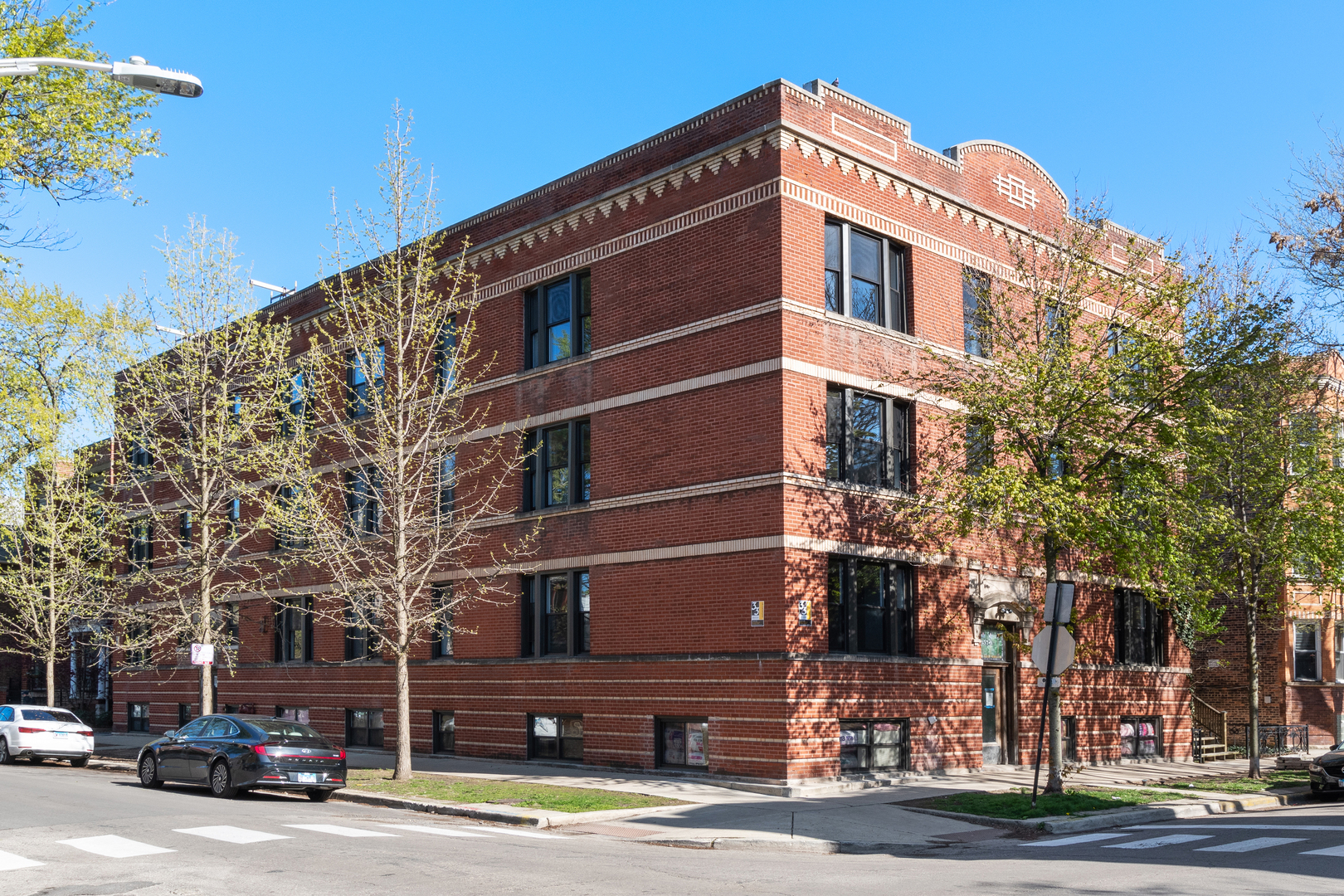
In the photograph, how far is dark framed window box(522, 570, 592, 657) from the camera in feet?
81.4

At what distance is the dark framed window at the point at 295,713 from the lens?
106 ft

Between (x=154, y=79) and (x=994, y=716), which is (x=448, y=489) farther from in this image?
(x=154, y=79)

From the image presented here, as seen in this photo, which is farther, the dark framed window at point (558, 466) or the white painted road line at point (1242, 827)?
the dark framed window at point (558, 466)

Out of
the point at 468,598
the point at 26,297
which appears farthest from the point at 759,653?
the point at 26,297

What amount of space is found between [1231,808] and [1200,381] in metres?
6.98

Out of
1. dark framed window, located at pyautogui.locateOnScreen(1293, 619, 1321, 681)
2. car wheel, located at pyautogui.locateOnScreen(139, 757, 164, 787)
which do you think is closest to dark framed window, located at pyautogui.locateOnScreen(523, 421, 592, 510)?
car wheel, located at pyautogui.locateOnScreen(139, 757, 164, 787)

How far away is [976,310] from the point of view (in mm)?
22469

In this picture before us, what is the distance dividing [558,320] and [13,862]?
16.2m

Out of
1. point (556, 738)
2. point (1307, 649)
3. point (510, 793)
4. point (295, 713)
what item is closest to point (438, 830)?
point (510, 793)

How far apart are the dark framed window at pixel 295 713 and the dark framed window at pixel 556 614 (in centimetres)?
951

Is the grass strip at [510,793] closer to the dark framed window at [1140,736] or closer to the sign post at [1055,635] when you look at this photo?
the sign post at [1055,635]

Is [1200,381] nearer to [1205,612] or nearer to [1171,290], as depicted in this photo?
[1171,290]

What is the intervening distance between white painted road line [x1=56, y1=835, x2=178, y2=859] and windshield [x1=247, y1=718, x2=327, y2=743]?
5601mm

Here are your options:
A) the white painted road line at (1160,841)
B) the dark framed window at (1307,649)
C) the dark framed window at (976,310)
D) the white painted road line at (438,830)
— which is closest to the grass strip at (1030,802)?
the white painted road line at (1160,841)
